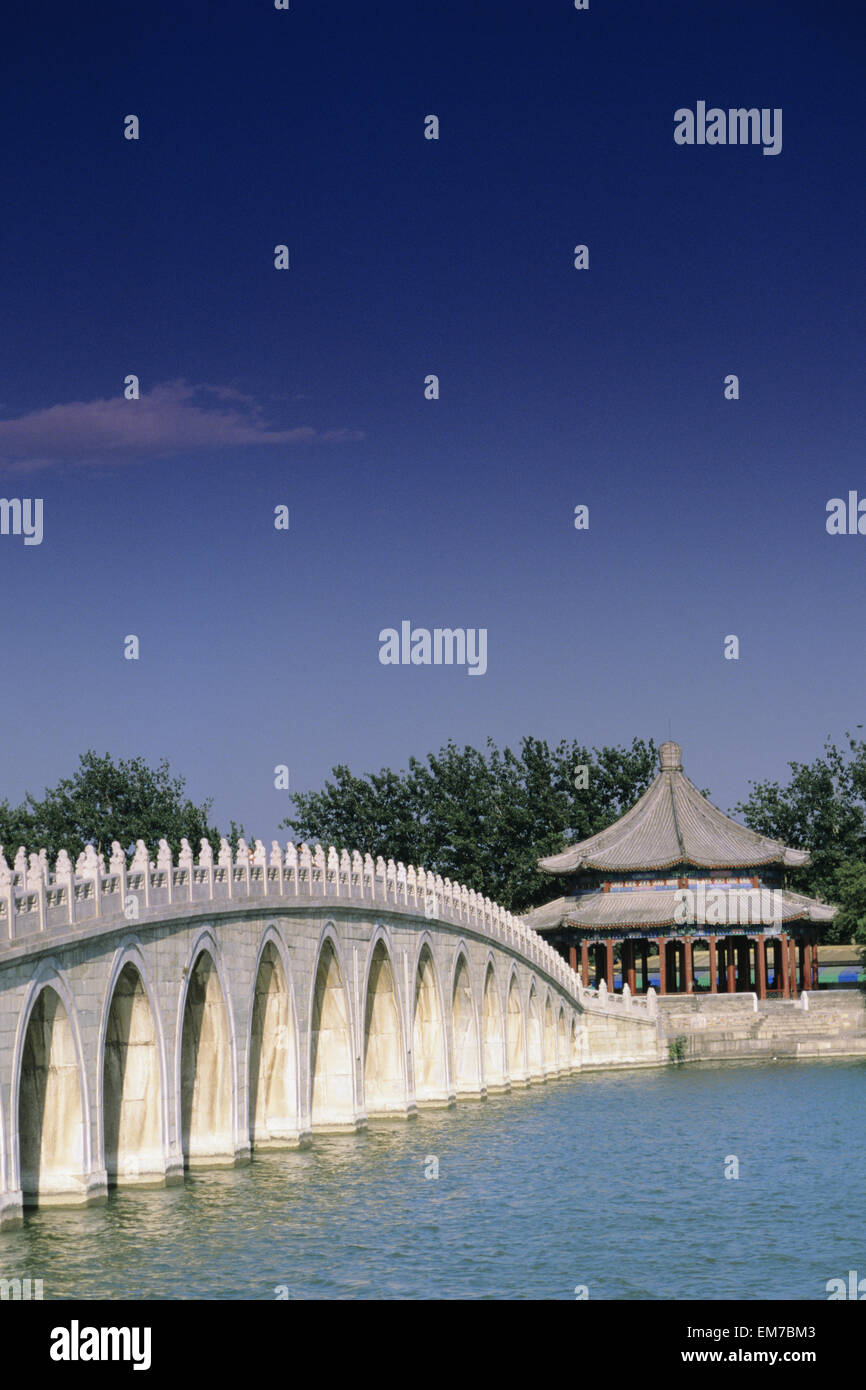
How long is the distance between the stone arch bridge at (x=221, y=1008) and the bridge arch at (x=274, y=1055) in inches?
1.6

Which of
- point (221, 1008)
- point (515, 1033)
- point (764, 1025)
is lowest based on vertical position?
point (764, 1025)

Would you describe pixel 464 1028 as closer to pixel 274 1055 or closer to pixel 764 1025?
pixel 274 1055

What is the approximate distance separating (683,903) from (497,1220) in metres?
40.4

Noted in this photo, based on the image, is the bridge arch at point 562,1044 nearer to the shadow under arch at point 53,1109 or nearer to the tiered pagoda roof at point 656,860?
the tiered pagoda roof at point 656,860

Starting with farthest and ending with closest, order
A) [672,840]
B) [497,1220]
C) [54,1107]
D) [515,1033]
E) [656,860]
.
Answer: [672,840]
[656,860]
[515,1033]
[497,1220]
[54,1107]

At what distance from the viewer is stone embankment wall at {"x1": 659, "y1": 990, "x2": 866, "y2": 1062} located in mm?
59719

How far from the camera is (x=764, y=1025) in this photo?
6091 centimetres

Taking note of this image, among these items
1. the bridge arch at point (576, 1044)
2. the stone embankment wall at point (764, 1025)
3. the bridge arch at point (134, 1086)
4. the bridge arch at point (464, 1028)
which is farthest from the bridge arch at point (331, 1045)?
the stone embankment wall at point (764, 1025)

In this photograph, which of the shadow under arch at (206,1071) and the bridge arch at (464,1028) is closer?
the shadow under arch at (206,1071)

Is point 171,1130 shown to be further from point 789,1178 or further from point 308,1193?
point 789,1178

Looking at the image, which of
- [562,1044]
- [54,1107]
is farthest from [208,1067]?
[562,1044]

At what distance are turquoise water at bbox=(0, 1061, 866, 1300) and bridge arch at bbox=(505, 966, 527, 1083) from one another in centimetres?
1089

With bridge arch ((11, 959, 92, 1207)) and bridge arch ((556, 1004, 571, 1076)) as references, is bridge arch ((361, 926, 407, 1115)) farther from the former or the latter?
bridge arch ((11, 959, 92, 1207))

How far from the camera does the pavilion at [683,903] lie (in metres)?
67.8
